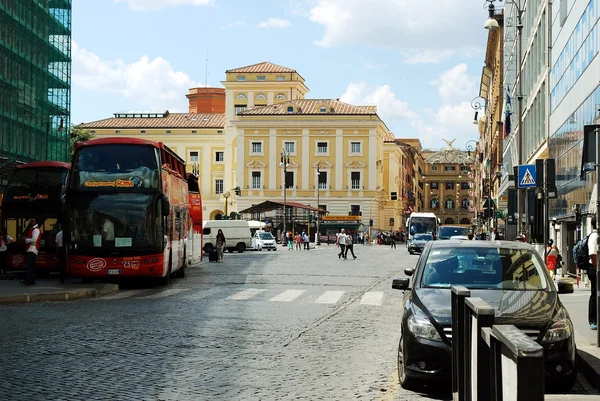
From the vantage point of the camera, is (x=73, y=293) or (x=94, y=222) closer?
(x=73, y=293)

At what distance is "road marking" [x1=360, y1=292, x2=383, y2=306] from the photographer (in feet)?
70.1

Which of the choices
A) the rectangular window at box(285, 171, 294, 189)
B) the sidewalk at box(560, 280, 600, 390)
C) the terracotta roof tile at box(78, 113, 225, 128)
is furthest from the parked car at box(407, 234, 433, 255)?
the terracotta roof tile at box(78, 113, 225, 128)

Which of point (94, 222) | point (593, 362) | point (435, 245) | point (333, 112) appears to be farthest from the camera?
point (333, 112)

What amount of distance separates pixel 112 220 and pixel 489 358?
70.9 feet

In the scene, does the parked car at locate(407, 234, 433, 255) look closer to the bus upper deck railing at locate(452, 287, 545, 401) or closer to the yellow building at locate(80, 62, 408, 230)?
the yellow building at locate(80, 62, 408, 230)

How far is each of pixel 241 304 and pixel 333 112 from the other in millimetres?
92055

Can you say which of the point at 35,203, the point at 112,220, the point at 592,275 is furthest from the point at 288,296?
the point at 35,203

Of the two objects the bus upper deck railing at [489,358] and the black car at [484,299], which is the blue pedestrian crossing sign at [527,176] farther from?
the bus upper deck railing at [489,358]

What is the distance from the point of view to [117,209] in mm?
25812

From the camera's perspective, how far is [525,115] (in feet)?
170

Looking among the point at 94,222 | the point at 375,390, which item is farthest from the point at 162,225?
the point at 375,390

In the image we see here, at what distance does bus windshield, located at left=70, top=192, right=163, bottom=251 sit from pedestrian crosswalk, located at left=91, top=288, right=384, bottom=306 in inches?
60.5

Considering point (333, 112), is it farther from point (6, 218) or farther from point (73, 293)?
point (73, 293)

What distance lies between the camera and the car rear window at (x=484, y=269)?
35.5 feet
